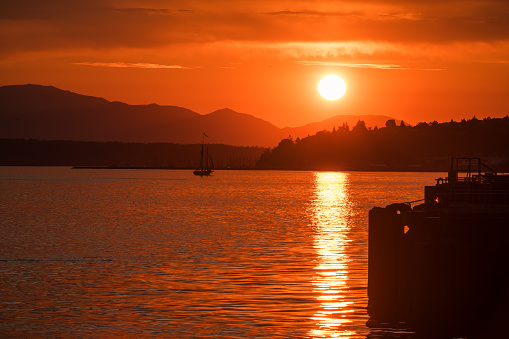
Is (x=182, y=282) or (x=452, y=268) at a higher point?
(x=452, y=268)

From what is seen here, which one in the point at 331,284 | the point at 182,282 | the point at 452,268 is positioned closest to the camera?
the point at 452,268

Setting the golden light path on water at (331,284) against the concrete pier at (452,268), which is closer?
the concrete pier at (452,268)

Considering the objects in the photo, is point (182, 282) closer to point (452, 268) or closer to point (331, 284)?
point (331, 284)

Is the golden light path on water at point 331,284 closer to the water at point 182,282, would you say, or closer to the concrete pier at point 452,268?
the water at point 182,282

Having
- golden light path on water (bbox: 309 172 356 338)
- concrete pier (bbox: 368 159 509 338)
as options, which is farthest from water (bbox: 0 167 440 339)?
concrete pier (bbox: 368 159 509 338)

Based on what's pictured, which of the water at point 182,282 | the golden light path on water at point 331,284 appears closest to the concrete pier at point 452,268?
the water at point 182,282

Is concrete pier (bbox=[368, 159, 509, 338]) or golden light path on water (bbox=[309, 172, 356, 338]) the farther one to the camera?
golden light path on water (bbox=[309, 172, 356, 338])

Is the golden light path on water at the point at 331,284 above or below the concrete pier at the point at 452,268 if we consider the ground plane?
below

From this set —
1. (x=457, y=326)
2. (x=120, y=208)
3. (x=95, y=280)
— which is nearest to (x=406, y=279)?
(x=457, y=326)

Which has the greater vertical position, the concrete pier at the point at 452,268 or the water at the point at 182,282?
the concrete pier at the point at 452,268

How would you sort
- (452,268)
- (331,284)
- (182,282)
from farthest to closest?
1. (182,282)
2. (331,284)
3. (452,268)

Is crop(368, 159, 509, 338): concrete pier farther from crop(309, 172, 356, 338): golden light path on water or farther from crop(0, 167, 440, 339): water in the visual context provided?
crop(309, 172, 356, 338): golden light path on water

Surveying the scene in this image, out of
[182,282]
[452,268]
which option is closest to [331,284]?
[182,282]

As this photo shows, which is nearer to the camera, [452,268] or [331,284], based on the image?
[452,268]
